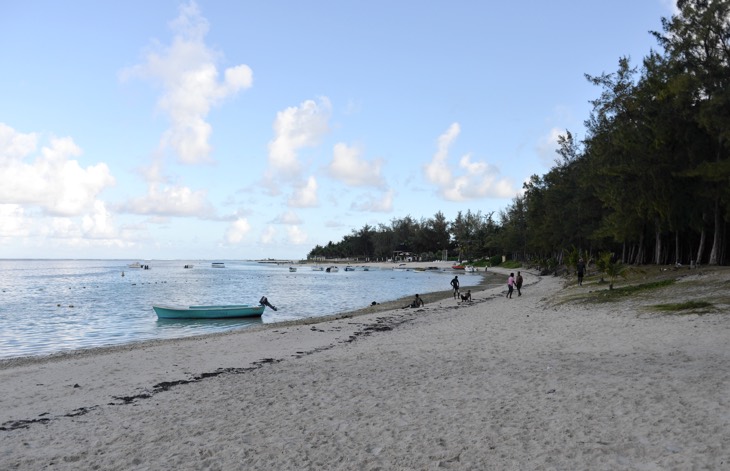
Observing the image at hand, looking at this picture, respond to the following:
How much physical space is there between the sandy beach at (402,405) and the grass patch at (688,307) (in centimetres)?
114

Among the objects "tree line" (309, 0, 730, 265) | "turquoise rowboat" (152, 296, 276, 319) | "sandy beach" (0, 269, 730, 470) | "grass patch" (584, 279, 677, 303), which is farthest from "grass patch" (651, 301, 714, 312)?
"turquoise rowboat" (152, 296, 276, 319)

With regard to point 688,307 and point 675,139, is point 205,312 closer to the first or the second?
point 688,307

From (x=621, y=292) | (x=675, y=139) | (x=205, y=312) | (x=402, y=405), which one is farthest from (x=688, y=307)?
(x=205, y=312)

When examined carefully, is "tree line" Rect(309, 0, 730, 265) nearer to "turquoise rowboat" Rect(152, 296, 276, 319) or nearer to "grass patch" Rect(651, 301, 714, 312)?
"grass patch" Rect(651, 301, 714, 312)

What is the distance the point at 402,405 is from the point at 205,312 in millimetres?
29604

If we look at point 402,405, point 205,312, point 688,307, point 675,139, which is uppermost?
point 675,139

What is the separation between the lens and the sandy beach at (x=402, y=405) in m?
7.32

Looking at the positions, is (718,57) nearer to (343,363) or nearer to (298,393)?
(343,363)

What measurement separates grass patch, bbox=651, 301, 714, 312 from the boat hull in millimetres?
25657

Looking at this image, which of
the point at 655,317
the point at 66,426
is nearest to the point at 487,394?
the point at 66,426

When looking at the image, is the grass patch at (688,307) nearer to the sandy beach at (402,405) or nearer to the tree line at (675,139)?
the sandy beach at (402,405)

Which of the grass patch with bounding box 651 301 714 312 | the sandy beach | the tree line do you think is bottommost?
the sandy beach

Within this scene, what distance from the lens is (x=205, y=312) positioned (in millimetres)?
37031

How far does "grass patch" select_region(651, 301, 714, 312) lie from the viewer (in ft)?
62.8
